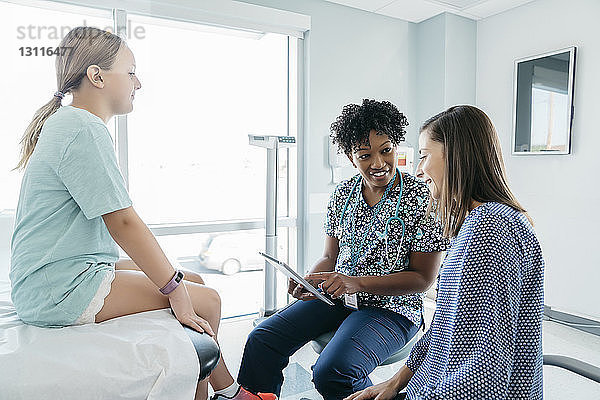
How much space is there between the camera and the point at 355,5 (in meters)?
3.26

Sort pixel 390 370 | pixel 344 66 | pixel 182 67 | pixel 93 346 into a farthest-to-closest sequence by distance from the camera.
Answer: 1. pixel 344 66
2. pixel 182 67
3. pixel 390 370
4. pixel 93 346

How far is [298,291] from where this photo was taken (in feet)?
5.79

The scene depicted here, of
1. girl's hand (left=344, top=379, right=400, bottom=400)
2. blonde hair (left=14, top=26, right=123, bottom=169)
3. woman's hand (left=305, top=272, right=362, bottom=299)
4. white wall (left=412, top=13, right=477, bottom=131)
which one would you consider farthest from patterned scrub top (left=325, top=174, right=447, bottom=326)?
white wall (left=412, top=13, right=477, bottom=131)

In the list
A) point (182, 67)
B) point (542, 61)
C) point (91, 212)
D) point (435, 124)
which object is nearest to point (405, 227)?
point (435, 124)

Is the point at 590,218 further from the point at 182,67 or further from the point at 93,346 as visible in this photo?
the point at 93,346

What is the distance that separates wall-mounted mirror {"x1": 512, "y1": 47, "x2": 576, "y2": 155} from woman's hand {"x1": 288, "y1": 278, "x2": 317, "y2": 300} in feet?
7.22

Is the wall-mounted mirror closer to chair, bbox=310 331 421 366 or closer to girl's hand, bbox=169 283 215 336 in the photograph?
chair, bbox=310 331 421 366

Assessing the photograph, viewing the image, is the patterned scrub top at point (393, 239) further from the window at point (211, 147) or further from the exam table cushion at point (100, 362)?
the window at point (211, 147)

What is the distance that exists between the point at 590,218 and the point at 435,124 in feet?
7.49

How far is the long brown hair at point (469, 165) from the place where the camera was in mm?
1106

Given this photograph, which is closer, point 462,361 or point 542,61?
point 462,361

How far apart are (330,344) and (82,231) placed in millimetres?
846

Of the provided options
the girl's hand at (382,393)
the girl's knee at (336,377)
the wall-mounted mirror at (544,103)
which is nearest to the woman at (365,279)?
the girl's knee at (336,377)

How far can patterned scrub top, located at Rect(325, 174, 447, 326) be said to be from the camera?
163cm
